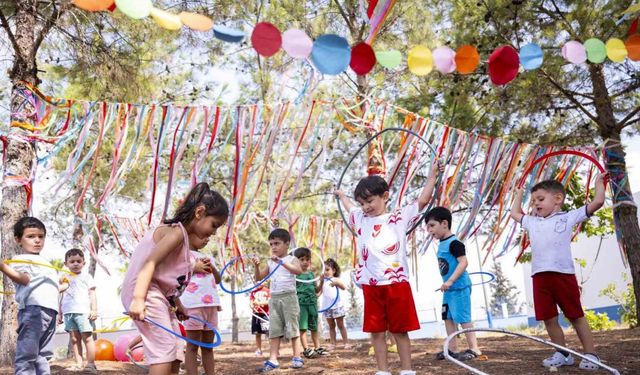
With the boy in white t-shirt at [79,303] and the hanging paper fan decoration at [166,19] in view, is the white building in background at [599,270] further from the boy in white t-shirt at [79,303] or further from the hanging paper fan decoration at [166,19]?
the hanging paper fan decoration at [166,19]

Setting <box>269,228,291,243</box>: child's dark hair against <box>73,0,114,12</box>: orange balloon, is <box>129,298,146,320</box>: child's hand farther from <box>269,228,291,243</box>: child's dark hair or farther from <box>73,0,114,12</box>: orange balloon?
<box>269,228,291,243</box>: child's dark hair

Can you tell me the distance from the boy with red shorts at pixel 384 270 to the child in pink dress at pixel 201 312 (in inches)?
45.7

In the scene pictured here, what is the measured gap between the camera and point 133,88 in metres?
8.47

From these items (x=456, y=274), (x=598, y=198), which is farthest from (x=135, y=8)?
(x=456, y=274)

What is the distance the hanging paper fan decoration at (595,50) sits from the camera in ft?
14.7

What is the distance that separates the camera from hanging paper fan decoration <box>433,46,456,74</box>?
13.9ft

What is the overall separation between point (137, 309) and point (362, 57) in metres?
2.00

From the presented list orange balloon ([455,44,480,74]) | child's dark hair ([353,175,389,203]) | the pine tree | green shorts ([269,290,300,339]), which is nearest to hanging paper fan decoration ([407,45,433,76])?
orange balloon ([455,44,480,74])

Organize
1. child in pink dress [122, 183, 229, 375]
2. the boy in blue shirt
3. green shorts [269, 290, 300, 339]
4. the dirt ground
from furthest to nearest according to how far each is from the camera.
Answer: green shorts [269, 290, 300, 339] → the boy in blue shirt → the dirt ground → child in pink dress [122, 183, 229, 375]

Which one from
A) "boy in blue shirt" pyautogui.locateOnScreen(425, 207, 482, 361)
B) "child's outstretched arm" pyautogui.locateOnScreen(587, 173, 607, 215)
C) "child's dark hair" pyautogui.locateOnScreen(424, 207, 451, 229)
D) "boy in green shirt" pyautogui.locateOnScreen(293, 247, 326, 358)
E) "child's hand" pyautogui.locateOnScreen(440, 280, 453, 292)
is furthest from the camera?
"boy in green shirt" pyautogui.locateOnScreen(293, 247, 326, 358)

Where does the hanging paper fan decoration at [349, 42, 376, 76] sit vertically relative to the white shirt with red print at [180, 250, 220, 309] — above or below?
above

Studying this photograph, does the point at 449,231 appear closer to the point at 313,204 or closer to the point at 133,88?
the point at 133,88

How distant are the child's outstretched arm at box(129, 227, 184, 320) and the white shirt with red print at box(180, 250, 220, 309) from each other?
1662mm

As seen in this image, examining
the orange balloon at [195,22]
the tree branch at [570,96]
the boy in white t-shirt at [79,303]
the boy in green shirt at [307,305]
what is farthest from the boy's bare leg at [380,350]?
the tree branch at [570,96]
